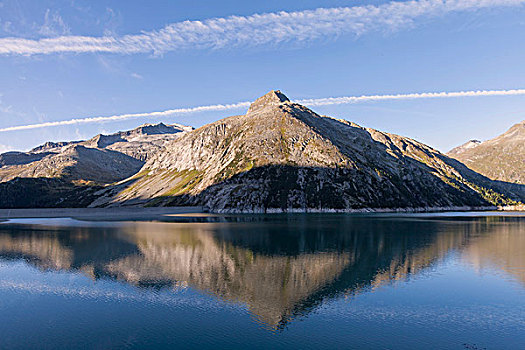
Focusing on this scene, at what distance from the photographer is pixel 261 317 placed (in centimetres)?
3866

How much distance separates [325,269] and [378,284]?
11.0 m

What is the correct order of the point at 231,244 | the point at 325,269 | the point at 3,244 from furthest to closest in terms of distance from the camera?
1. the point at 3,244
2. the point at 231,244
3. the point at 325,269

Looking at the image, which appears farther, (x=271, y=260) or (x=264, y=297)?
(x=271, y=260)

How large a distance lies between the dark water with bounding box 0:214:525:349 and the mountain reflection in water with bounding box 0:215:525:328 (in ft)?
1.13

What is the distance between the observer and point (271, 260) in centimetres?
6912

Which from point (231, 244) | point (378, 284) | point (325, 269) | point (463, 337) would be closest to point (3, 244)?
point (231, 244)

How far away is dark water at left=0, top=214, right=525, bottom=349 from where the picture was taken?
3349cm

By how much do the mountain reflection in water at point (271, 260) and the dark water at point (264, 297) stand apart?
1.13 ft

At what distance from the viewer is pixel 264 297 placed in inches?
1795

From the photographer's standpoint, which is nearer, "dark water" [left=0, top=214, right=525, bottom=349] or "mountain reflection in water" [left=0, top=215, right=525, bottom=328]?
"dark water" [left=0, top=214, right=525, bottom=349]

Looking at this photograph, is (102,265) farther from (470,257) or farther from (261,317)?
(470,257)

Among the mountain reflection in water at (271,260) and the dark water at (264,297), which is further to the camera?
the mountain reflection in water at (271,260)

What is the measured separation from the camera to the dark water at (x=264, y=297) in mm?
33494

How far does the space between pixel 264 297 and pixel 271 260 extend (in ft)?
77.4
